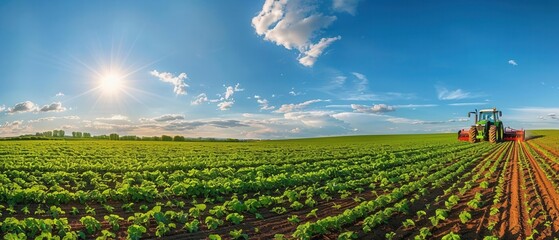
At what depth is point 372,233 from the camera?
27.9 ft

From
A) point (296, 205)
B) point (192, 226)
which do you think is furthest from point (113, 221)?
point (296, 205)

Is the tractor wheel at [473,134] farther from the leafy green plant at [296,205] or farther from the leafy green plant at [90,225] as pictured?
the leafy green plant at [90,225]

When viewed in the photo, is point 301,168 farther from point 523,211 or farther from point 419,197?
point 523,211

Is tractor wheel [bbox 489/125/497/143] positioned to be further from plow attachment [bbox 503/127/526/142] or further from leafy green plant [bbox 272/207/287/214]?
leafy green plant [bbox 272/207/287/214]

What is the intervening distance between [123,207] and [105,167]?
10659mm

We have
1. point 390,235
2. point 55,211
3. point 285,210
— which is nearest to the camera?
point 390,235

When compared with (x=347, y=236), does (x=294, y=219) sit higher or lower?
higher

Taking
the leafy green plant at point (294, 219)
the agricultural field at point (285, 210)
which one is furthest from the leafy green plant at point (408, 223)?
the leafy green plant at point (294, 219)

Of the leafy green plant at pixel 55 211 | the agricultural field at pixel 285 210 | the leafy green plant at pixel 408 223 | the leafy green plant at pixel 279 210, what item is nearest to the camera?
the agricultural field at pixel 285 210

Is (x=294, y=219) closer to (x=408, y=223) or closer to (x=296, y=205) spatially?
(x=296, y=205)

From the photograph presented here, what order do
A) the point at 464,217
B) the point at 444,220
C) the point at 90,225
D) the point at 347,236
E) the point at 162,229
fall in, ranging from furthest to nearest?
the point at 444,220 → the point at 464,217 → the point at 90,225 → the point at 162,229 → the point at 347,236

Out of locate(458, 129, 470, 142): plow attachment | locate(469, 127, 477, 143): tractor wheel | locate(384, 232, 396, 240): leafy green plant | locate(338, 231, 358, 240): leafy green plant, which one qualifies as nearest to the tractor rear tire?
locate(469, 127, 477, 143): tractor wheel

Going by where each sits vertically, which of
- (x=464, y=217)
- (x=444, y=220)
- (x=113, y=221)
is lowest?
(x=444, y=220)


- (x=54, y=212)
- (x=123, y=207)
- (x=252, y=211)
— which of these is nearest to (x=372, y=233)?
(x=252, y=211)
